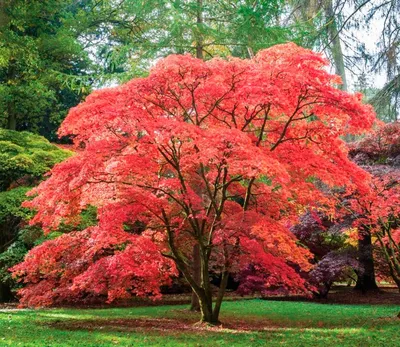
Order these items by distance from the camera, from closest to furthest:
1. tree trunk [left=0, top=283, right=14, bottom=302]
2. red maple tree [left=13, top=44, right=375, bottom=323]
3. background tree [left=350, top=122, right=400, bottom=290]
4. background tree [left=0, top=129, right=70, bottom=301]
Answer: red maple tree [left=13, top=44, right=375, bottom=323] < background tree [left=350, top=122, right=400, bottom=290] < background tree [left=0, top=129, right=70, bottom=301] < tree trunk [left=0, top=283, right=14, bottom=302]

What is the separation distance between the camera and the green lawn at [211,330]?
691 cm

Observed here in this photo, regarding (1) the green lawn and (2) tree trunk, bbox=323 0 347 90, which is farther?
(2) tree trunk, bbox=323 0 347 90

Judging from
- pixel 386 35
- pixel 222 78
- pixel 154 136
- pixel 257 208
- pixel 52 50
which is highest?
pixel 52 50

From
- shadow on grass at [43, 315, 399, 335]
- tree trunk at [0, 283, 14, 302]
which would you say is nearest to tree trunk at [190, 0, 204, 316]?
shadow on grass at [43, 315, 399, 335]

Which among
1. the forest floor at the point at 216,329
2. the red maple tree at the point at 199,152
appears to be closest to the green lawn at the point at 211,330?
the forest floor at the point at 216,329

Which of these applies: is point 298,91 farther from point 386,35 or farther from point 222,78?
point 386,35

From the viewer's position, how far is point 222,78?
26.0 feet

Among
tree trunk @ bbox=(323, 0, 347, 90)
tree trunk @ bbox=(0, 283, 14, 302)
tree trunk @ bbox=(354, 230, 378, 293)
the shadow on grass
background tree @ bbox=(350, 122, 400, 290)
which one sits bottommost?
the shadow on grass

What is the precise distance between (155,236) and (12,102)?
358 inches

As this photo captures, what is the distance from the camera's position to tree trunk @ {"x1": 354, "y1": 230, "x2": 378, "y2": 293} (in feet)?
49.7

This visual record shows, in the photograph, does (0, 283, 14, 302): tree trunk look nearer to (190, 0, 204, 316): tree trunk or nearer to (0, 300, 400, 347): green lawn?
A: (0, 300, 400, 347): green lawn

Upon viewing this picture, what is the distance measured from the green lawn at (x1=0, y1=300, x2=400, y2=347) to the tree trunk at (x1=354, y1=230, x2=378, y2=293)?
128 inches

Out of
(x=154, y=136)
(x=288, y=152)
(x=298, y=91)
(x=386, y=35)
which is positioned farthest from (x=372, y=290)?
(x=154, y=136)

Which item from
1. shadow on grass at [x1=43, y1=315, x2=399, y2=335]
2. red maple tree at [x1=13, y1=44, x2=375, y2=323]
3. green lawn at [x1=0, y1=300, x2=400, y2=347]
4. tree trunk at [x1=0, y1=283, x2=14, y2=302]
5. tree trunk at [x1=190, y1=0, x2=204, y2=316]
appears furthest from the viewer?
tree trunk at [x1=0, y1=283, x2=14, y2=302]
